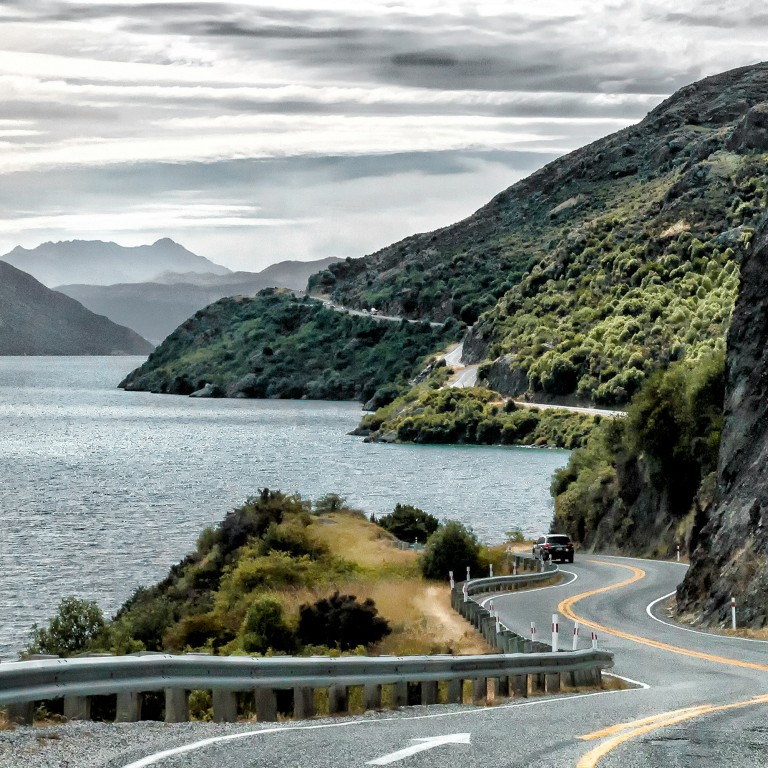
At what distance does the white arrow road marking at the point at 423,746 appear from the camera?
31.6ft

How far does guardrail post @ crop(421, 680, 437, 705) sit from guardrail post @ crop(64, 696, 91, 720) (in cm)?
474

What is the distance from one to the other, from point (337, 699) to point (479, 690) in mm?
3307

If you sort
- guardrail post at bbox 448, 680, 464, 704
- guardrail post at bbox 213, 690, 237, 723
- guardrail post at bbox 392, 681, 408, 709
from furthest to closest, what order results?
guardrail post at bbox 448, 680, 464, 704 → guardrail post at bbox 392, 681, 408, 709 → guardrail post at bbox 213, 690, 237, 723

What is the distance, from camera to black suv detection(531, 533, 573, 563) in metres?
53.7

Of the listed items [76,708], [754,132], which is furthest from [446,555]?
[754,132]

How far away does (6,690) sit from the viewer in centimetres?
941

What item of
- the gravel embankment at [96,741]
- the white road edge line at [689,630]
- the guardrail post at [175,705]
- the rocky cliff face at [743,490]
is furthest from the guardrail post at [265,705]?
the rocky cliff face at [743,490]

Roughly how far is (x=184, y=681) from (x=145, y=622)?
27.6 m

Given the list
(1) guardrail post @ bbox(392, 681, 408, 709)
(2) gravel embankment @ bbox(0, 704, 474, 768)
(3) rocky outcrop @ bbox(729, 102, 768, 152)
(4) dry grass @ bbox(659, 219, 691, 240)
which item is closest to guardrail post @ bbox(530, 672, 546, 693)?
(1) guardrail post @ bbox(392, 681, 408, 709)

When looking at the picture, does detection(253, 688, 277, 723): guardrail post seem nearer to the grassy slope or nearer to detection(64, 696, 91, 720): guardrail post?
detection(64, 696, 91, 720): guardrail post

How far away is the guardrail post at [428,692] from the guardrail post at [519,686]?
2758 mm

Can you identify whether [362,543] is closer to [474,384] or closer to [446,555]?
[446,555]

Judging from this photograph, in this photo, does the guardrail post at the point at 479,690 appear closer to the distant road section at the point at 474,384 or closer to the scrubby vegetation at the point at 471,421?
the distant road section at the point at 474,384

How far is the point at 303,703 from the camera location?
40.5ft
